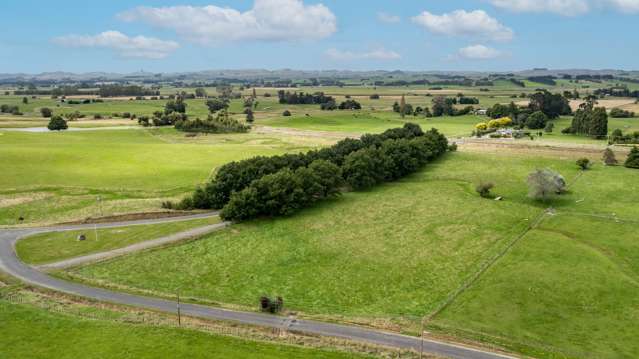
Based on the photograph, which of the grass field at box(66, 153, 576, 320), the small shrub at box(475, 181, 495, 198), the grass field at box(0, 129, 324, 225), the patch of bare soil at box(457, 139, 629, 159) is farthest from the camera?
the patch of bare soil at box(457, 139, 629, 159)

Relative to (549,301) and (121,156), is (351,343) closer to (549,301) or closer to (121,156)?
(549,301)

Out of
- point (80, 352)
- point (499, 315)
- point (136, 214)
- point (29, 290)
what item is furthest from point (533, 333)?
point (136, 214)

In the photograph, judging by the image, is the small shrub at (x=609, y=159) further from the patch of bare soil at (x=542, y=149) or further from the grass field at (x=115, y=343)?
the grass field at (x=115, y=343)

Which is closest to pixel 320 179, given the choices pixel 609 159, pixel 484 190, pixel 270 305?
pixel 484 190

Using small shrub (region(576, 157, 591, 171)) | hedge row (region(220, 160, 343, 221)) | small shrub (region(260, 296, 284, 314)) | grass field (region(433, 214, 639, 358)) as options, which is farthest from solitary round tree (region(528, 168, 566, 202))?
small shrub (region(260, 296, 284, 314))

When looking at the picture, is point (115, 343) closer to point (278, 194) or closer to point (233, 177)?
point (278, 194)

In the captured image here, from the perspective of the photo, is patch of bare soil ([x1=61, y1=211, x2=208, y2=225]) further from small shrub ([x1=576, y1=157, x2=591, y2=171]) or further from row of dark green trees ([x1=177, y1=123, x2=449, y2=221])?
small shrub ([x1=576, y1=157, x2=591, y2=171])

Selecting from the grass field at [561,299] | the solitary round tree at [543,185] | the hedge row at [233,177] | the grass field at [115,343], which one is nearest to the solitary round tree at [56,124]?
the hedge row at [233,177]
